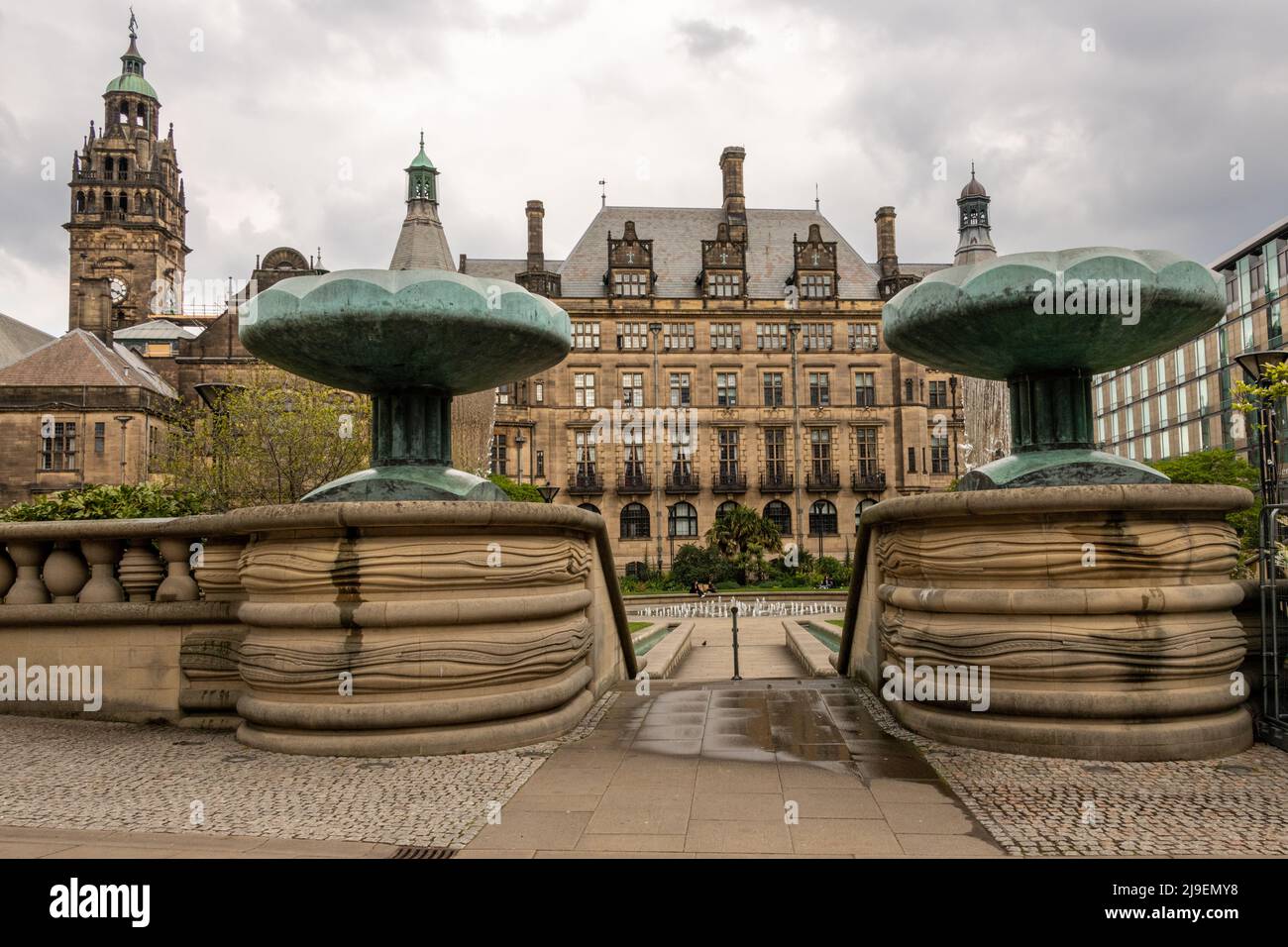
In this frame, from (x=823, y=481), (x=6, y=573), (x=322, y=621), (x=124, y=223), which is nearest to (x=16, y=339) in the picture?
(x=124, y=223)

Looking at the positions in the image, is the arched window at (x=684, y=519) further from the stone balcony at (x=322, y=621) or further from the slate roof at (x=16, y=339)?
the stone balcony at (x=322, y=621)

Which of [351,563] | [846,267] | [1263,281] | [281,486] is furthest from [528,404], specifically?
[351,563]

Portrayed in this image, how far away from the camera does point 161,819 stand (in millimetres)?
4852

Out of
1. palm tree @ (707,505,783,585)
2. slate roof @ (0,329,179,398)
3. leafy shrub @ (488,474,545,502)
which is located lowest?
palm tree @ (707,505,783,585)

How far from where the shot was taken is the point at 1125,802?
199 inches

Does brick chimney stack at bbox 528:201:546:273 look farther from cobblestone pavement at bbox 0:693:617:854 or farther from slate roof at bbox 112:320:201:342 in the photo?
cobblestone pavement at bbox 0:693:617:854

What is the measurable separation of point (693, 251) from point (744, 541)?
75.0ft

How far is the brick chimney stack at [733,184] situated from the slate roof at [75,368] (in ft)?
113

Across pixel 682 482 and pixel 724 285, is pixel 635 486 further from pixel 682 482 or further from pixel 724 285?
pixel 724 285

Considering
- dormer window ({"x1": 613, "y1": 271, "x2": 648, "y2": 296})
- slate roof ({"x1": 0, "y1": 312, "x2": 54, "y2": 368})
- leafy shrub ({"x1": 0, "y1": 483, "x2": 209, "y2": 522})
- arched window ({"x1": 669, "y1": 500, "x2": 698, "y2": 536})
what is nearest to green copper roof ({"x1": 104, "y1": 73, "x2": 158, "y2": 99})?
slate roof ({"x1": 0, "y1": 312, "x2": 54, "y2": 368})

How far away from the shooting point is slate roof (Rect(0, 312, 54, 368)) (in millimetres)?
55125

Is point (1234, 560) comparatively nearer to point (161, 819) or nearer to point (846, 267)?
point (161, 819)

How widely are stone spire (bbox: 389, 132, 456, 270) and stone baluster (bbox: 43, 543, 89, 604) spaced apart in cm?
596

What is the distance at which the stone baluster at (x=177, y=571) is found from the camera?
7426mm
